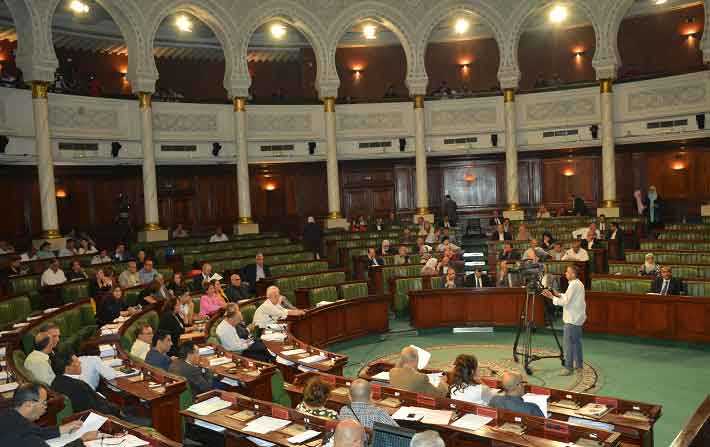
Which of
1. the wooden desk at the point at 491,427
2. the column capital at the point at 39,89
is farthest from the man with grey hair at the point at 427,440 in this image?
the column capital at the point at 39,89

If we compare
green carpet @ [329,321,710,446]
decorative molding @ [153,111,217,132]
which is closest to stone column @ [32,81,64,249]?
decorative molding @ [153,111,217,132]

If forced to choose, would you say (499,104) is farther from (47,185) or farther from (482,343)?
(47,185)

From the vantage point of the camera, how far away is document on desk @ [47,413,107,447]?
184 inches

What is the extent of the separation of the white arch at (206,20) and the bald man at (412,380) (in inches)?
580

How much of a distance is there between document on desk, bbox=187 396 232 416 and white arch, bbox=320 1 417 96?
1606 centimetres

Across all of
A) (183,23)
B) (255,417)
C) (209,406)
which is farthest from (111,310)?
(183,23)

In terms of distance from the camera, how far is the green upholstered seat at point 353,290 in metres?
12.4

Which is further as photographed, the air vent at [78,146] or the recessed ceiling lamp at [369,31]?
the recessed ceiling lamp at [369,31]

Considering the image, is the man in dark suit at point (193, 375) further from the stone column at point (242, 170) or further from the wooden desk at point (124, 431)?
the stone column at point (242, 170)

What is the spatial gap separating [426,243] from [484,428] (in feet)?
39.9

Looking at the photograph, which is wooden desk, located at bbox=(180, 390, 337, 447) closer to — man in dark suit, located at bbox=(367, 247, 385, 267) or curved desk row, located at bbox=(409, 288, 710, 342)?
curved desk row, located at bbox=(409, 288, 710, 342)

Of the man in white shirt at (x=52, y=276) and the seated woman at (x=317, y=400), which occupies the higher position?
the man in white shirt at (x=52, y=276)

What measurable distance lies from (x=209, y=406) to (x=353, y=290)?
697 cm

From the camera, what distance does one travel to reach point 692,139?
754 inches
